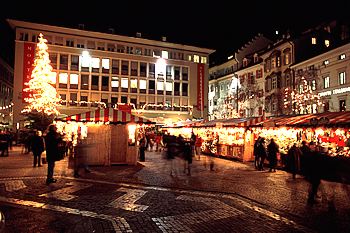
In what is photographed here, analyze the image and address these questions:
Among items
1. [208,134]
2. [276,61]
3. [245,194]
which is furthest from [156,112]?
[245,194]

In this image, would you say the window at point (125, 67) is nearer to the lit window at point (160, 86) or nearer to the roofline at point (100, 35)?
the roofline at point (100, 35)

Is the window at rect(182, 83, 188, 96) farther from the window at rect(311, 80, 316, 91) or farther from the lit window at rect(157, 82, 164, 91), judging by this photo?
the window at rect(311, 80, 316, 91)

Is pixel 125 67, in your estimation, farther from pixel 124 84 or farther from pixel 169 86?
pixel 169 86

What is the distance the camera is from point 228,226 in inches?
267

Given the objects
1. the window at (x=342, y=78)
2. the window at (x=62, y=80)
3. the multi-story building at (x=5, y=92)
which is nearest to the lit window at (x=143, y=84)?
the window at (x=62, y=80)

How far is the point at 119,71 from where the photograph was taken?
55.0 meters

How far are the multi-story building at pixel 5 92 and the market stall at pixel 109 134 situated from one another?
51.4m

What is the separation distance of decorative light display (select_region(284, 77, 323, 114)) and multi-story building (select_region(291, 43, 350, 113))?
147mm

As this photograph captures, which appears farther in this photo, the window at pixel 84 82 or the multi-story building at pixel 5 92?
the multi-story building at pixel 5 92

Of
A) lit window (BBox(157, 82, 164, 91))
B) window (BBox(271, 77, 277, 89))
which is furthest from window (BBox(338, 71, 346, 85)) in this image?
lit window (BBox(157, 82, 164, 91))

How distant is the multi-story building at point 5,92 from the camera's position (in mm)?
61528

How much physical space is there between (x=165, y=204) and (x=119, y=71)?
48.4 metres

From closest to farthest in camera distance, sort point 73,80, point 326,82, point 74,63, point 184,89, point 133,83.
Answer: point 326,82
point 74,63
point 73,80
point 133,83
point 184,89

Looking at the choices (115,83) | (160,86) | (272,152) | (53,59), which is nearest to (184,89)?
(160,86)
